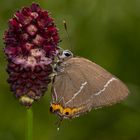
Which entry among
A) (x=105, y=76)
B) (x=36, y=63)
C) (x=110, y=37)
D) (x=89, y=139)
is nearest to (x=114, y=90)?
(x=105, y=76)

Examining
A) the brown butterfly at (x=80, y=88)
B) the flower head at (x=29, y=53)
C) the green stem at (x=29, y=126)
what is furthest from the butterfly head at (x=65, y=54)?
the green stem at (x=29, y=126)

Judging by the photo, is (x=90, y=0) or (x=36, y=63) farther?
(x=90, y=0)

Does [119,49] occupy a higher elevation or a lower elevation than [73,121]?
higher

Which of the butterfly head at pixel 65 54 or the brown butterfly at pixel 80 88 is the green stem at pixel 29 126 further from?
the butterfly head at pixel 65 54

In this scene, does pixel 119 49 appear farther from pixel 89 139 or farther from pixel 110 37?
pixel 89 139

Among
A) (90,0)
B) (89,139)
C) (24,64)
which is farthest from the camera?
(90,0)

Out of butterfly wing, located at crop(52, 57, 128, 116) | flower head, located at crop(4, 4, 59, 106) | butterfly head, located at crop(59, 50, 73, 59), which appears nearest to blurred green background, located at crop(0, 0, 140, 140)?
butterfly wing, located at crop(52, 57, 128, 116)

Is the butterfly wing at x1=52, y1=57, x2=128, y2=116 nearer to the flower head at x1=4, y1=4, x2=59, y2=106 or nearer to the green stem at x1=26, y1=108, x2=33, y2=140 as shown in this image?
the flower head at x1=4, y1=4, x2=59, y2=106
